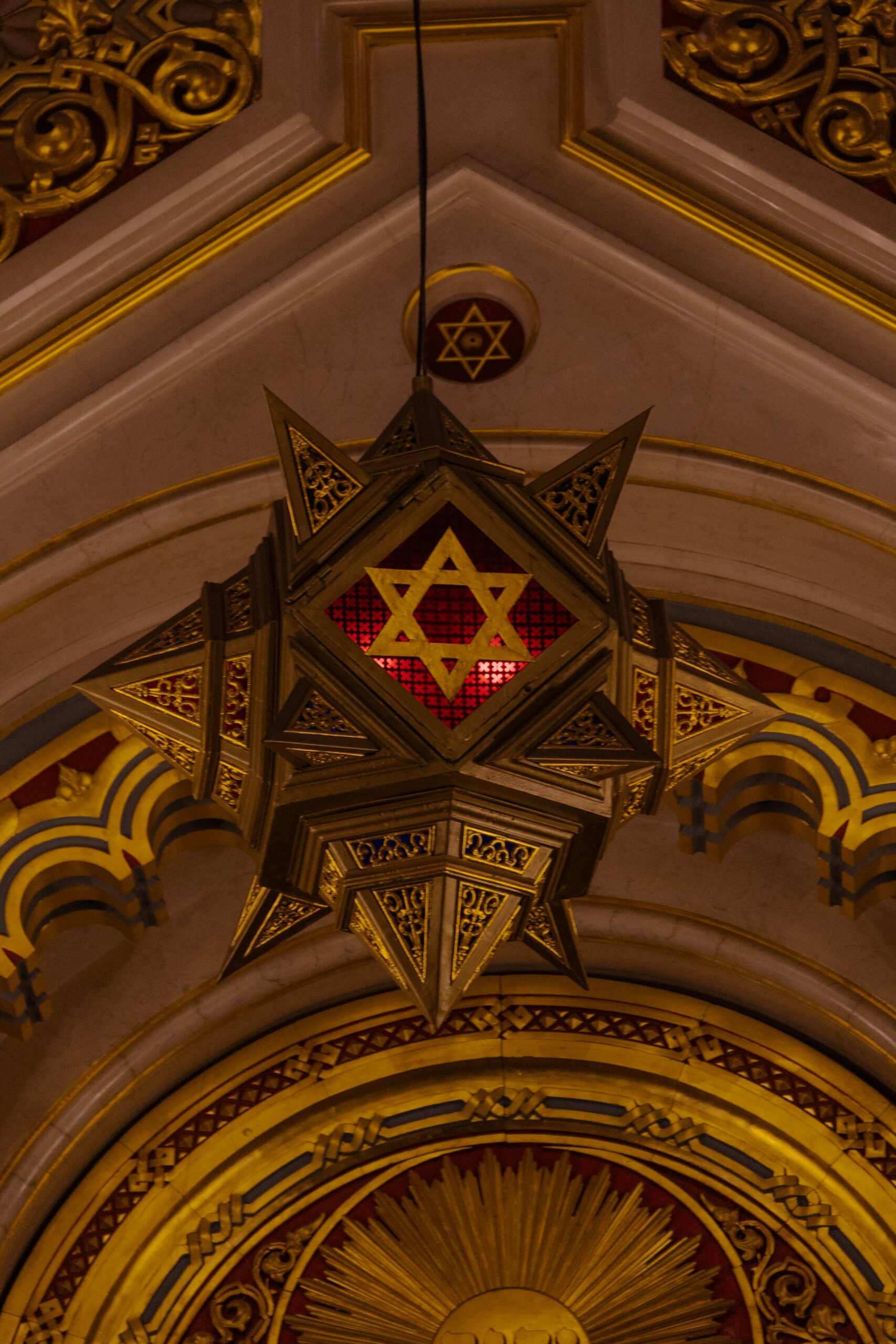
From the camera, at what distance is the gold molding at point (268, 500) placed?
5270mm

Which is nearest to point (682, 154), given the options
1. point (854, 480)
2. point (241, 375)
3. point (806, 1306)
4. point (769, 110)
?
point (769, 110)

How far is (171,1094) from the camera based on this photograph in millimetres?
6105

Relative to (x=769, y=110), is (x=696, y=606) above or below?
below

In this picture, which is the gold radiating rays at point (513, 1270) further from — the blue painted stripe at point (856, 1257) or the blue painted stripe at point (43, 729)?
the blue painted stripe at point (43, 729)

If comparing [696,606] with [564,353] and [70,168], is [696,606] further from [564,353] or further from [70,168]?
[70,168]

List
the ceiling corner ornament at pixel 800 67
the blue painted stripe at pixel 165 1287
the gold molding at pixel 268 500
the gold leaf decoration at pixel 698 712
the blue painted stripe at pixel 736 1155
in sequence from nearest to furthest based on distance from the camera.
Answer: the gold leaf decoration at pixel 698 712 < the gold molding at pixel 268 500 < the ceiling corner ornament at pixel 800 67 < the blue painted stripe at pixel 165 1287 < the blue painted stripe at pixel 736 1155

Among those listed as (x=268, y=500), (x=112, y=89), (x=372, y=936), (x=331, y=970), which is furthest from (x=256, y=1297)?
(x=112, y=89)

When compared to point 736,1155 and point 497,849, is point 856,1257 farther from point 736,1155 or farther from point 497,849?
point 497,849

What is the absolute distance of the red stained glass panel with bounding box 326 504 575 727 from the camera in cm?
353

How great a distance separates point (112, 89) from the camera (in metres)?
5.48

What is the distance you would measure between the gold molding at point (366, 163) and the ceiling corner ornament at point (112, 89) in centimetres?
27

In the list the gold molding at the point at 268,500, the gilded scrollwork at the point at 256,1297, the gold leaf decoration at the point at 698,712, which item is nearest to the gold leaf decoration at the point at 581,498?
the gold leaf decoration at the point at 698,712

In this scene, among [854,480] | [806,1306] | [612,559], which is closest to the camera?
[612,559]

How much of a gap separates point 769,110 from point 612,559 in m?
2.13
